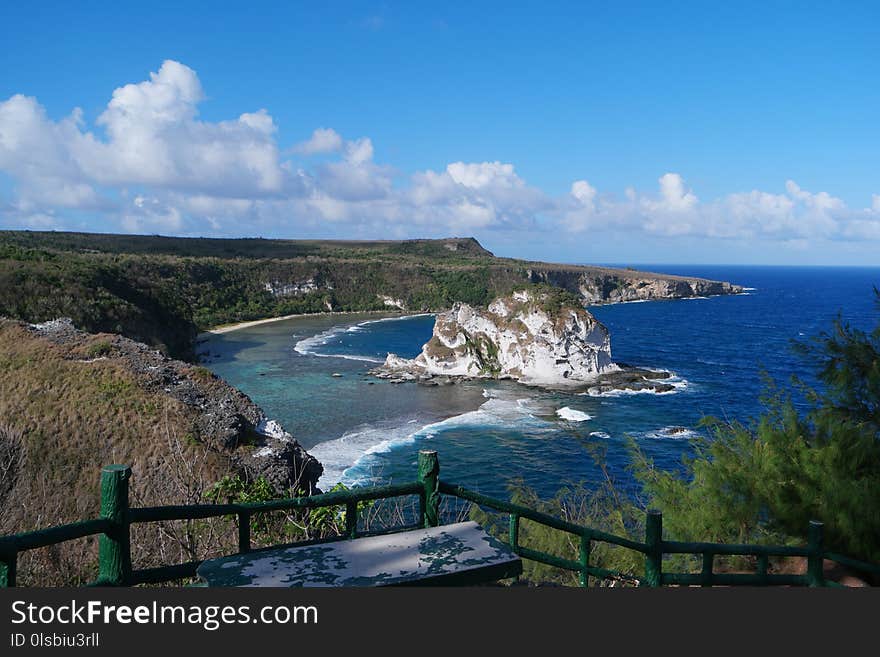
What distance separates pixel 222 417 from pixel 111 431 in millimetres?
2922

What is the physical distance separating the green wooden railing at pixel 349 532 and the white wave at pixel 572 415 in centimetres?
3812

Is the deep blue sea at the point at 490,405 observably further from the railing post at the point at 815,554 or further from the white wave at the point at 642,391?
the railing post at the point at 815,554

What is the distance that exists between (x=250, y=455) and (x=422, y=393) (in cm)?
3848

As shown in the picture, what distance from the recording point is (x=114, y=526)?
3467mm

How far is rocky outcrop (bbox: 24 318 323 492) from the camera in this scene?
1680 centimetres

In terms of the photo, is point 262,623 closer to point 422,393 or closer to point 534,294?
point 422,393

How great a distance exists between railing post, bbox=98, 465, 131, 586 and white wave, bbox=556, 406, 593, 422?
1692 inches

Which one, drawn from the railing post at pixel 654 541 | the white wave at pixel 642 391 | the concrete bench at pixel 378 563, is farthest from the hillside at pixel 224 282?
the railing post at pixel 654 541

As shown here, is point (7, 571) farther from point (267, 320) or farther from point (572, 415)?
point (267, 320)

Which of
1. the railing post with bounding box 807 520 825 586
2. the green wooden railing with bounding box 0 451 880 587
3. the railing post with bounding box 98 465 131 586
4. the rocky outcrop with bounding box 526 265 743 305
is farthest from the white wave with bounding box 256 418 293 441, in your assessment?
the rocky outcrop with bounding box 526 265 743 305

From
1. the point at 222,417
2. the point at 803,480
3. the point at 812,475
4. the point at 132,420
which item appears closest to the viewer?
the point at 812,475

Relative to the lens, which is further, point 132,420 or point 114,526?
point 132,420

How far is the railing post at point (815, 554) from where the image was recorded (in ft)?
20.1

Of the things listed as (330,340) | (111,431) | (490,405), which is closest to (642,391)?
(490,405)
